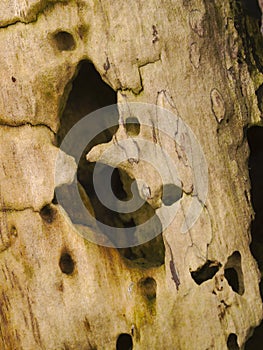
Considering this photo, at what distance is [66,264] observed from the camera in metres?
2.86

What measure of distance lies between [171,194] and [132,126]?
285mm

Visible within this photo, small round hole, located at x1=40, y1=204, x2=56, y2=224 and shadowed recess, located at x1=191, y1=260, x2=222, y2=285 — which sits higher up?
small round hole, located at x1=40, y1=204, x2=56, y2=224

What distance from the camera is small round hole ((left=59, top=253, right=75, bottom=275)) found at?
2.84 m

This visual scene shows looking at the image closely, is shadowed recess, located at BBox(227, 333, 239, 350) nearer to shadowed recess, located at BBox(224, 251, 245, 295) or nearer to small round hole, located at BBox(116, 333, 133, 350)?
shadowed recess, located at BBox(224, 251, 245, 295)

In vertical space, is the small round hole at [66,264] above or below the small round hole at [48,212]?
below

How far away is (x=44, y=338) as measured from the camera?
9.38 feet

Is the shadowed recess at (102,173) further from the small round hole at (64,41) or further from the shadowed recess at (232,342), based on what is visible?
the shadowed recess at (232,342)

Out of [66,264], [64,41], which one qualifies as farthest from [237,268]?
[64,41]

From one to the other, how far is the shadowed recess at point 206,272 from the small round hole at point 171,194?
10.2 inches

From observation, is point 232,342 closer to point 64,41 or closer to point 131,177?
point 131,177

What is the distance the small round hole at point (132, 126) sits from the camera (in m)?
2.82

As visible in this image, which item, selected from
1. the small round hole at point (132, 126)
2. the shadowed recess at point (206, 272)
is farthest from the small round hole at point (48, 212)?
the shadowed recess at point (206, 272)

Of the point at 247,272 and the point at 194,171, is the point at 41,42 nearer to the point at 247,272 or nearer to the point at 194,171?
the point at 194,171

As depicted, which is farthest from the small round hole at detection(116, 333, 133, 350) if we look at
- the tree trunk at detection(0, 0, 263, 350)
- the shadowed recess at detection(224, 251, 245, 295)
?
the shadowed recess at detection(224, 251, 245, 295)
